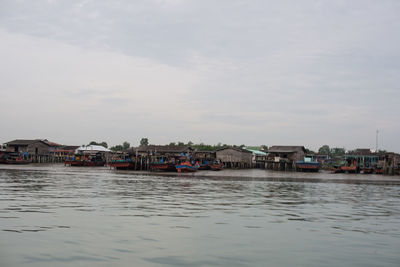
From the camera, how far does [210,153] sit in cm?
7944

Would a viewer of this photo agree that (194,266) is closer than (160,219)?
Yes

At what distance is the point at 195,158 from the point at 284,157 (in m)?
16.7

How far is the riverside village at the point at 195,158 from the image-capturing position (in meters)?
61.8

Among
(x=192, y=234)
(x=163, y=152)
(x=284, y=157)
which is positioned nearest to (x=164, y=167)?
(x=163, y=152)

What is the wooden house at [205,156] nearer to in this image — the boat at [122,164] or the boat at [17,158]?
the boat at [122,164]

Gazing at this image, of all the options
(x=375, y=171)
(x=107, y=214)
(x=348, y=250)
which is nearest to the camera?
(x=348, y=250)

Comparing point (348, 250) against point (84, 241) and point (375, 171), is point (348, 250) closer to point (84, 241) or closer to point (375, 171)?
point (84, 241)

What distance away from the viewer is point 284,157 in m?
73.8

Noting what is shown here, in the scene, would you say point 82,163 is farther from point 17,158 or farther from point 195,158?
point 195,158

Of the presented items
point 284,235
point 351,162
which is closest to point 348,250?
point 284,235

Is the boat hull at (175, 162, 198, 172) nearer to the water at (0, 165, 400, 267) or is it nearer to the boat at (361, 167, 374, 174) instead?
the boat at (361, 167, 374, 174)

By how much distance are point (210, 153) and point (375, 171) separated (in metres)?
30.9

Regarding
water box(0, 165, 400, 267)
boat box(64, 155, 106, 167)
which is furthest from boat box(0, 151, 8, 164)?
water box(0, 165, 400, 267)

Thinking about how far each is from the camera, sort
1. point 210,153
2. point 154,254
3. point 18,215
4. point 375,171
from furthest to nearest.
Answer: point 210,153 < point 375,171 < point 18,215 < point 154,254
